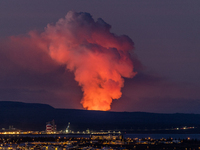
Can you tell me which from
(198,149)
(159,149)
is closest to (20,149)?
(159,149)

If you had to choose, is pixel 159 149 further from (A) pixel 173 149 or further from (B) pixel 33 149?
(B) pixel 33 149

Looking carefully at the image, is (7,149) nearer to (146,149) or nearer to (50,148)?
(50,148)

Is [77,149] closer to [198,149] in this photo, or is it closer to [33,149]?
[33,149]

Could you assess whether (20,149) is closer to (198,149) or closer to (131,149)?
(131,149)

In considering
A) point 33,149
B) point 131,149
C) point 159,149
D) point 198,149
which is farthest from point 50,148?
point 198,149

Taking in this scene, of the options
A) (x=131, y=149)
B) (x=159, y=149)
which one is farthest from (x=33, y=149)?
(x=159, y=149)

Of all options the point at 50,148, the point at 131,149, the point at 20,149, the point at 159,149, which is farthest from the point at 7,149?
the point at 159,149
